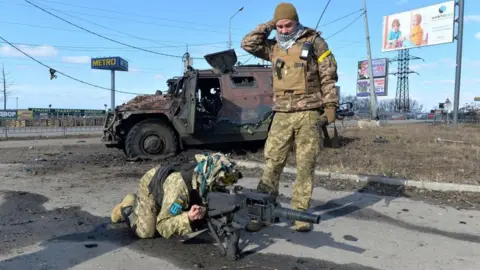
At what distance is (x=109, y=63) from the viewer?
1603 inches

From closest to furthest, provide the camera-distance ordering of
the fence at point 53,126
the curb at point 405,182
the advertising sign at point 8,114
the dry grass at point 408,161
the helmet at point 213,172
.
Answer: the helmet at point 213,172 < the curb at point 405,182 < the dry grass at point 408,161 < the fence at point 53,126 < the advertising sign at point 8,114

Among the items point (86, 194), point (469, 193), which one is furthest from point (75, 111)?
point (469, 193)

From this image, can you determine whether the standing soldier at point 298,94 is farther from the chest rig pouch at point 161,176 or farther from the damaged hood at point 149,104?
the damaged hood at point 149,104

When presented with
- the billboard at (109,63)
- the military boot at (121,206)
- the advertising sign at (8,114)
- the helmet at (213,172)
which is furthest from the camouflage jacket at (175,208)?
the billboard at (109,63)

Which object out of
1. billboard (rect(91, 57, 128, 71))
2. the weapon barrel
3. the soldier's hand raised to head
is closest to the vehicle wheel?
the soldier's hand raised to head

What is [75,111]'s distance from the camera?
3762 cm

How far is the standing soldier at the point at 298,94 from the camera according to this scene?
3695mm

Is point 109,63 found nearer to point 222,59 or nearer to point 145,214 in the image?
point 222,59

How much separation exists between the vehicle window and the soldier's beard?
15.3 ft

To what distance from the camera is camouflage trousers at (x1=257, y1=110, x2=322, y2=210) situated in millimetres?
3756

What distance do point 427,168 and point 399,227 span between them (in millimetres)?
3028

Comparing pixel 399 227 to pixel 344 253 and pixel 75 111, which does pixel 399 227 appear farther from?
pixel 75 111

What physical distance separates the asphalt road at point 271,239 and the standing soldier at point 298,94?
406 millimetres

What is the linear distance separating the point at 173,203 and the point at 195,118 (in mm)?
5095
